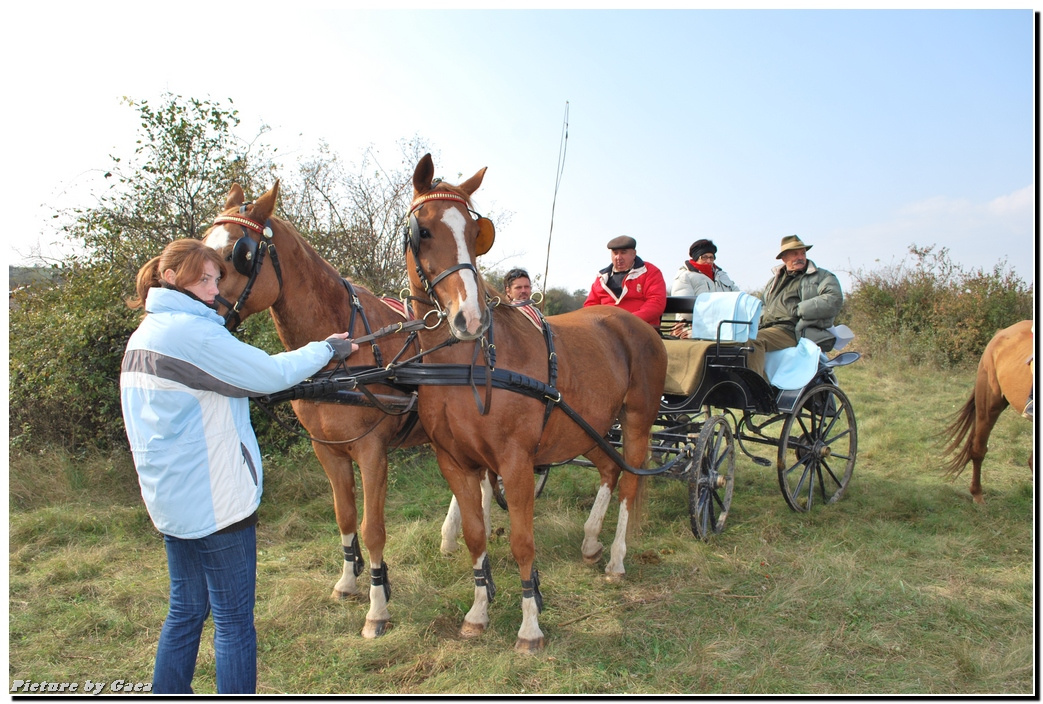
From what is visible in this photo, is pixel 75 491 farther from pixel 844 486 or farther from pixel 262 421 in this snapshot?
pixel 844 486

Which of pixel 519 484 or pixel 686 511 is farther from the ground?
pixel 519 484

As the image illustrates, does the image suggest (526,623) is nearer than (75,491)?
Yes

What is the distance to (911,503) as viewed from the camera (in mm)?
5770

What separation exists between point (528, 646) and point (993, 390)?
17.3 ft

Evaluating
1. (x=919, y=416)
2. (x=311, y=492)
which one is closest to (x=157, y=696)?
(x=311, y=492)

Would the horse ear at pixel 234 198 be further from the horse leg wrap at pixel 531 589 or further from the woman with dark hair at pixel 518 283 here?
the horse leg wrap at pixel 531 589

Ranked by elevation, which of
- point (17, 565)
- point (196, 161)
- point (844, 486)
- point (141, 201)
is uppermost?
point (196, 161)

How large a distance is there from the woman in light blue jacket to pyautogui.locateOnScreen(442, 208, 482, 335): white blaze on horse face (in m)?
0.72

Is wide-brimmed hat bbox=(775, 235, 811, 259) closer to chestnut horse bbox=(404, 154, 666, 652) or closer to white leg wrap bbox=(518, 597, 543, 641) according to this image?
chestnut horse bbox=(404, 154, 666, 652)

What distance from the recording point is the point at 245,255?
3.08 meters

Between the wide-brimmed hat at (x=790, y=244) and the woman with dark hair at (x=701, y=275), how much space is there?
0.70 meters

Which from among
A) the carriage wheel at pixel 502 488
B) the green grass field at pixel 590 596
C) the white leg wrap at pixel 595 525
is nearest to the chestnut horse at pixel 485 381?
the green grass field at pixel 590 596

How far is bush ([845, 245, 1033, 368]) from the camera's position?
45.9 ft

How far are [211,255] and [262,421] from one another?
4.16 m
